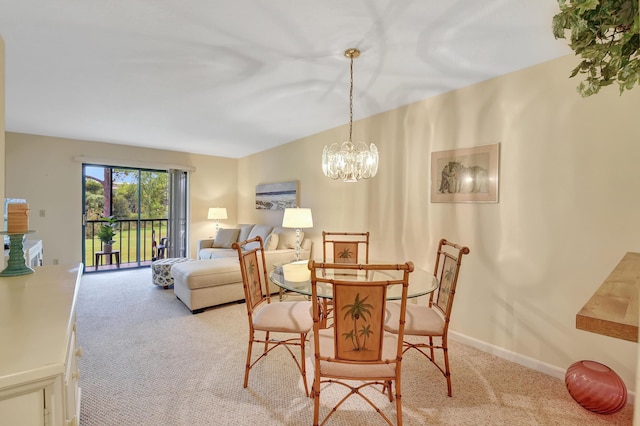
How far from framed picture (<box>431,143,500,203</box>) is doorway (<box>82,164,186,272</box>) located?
5.01 meters

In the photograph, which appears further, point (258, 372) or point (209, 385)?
point (258, 372)

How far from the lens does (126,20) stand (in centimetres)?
181

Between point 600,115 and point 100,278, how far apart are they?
21.5ft

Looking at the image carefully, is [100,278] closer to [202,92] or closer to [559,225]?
[202,92]

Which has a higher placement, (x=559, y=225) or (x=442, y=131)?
(x=442, y=131)

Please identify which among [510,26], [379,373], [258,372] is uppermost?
[510,26]

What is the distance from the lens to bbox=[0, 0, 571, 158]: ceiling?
5.60ft

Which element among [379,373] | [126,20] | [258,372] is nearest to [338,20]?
[126,20]

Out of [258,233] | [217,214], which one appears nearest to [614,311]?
[258,233]

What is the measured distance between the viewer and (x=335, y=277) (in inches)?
93.6

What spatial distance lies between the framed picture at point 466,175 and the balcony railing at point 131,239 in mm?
5220

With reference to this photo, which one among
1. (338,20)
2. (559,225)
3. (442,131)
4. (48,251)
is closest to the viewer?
(338,20)

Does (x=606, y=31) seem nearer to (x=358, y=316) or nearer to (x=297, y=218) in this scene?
(x=358, y=316)

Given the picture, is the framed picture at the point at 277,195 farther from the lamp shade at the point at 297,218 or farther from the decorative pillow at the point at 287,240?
the lamp shade at the point at 297,218
